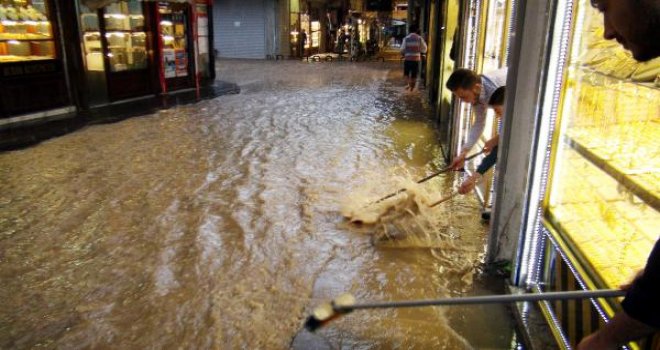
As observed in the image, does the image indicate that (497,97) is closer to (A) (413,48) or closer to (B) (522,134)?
(B) (522,134)

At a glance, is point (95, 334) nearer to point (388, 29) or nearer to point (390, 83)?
point (390, 83)

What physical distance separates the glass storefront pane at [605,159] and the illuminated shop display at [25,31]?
439 inches

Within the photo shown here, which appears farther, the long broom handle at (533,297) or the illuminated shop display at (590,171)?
the illuminated shop display at (590,171)

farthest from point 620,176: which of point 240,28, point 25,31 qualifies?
point 240,28

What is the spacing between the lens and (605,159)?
303cm

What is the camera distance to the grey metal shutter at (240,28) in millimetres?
30062

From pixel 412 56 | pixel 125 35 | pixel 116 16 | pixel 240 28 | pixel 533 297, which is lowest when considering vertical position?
pixel 533 297

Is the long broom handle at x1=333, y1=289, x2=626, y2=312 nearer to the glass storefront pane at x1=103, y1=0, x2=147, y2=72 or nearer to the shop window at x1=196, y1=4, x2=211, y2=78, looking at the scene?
the glass storefront pane at x1=103, y1=0, x2=147, y2=72

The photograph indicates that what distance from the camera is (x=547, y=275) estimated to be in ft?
12.0

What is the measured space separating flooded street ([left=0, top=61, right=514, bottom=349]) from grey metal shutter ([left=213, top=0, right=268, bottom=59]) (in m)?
21.8

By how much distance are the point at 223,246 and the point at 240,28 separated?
91.1 ft

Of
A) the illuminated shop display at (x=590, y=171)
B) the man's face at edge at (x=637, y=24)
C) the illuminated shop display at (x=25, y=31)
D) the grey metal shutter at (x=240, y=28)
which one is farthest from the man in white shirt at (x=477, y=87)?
the grey metal shutter at (x=240, y=28)

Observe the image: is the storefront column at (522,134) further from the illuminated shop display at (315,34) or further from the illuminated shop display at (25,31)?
the illuminated shop display at (315,34)

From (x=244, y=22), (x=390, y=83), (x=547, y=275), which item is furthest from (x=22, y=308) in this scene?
(x=244, y=22)
